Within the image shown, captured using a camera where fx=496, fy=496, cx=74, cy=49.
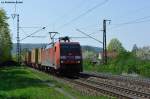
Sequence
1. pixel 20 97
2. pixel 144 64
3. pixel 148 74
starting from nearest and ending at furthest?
pixel 20 97, pixel 148 74, pixel 144 64

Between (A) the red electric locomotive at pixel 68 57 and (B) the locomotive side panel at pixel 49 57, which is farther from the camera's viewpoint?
(B) the locomotive side panel at pixel 49 57

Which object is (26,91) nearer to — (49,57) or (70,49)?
(70,49)

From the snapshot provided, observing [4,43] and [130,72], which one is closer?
[130,72]

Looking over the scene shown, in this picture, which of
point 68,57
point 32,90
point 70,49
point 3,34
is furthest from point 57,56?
point 3,34

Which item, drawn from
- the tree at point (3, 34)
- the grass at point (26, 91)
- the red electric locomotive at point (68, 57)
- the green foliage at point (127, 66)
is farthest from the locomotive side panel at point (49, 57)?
the grass at point (26, 91)

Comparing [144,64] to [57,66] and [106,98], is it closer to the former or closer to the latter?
[57,66]

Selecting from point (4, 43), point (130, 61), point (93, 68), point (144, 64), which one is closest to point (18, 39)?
point (4, 43)

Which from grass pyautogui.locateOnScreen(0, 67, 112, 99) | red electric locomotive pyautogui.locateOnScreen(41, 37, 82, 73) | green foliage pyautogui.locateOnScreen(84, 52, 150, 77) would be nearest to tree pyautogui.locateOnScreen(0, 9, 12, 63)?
green foliage pyautogui.locateOnScreen(84, 52, 150, 77)

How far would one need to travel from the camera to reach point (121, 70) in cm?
6225

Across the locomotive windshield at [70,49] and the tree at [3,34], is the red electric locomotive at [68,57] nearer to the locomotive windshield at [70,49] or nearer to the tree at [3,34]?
the locomotive windshield at [70,49]

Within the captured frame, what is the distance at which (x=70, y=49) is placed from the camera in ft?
144

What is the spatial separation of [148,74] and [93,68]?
2127 cm

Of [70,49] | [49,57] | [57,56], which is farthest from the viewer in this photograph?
[49,57]

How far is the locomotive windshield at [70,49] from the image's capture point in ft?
143
